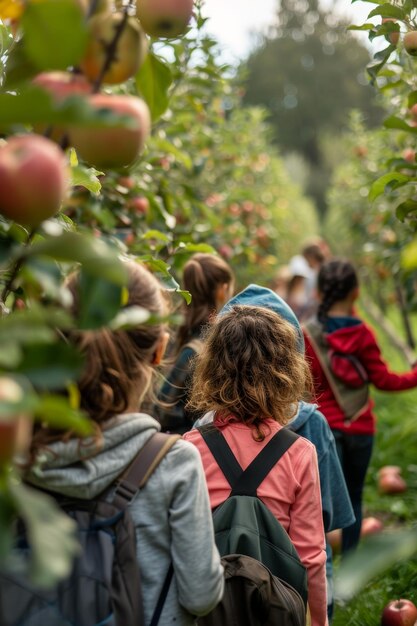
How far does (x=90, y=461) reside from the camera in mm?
1287

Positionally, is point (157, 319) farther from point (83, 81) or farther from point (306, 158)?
point (306, 158)

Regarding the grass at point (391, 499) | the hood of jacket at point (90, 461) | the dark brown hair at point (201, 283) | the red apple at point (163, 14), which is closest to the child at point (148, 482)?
the hood of jacket at point (90, 461)

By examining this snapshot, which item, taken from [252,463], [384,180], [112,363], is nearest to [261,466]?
[252,463]

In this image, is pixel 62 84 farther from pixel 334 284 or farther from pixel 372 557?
pixel 334 284

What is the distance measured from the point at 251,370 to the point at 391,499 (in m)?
3.07

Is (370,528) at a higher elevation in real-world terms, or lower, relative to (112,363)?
lower

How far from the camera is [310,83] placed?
115 ft

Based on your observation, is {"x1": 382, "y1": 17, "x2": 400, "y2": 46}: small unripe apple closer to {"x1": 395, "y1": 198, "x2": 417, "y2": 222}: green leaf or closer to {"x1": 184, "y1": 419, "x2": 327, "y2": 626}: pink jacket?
{"x1": 395, "y1": 198, "x2": 417, "y2": 222}: green leaf

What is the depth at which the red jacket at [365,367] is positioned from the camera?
3188mm

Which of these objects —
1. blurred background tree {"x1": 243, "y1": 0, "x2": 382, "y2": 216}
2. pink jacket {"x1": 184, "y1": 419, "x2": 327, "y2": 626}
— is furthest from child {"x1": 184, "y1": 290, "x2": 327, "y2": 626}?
blurred background tree {"x1": 243, "y1": 0, "x2": 382, "y2": 216}

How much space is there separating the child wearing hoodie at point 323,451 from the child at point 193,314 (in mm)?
534

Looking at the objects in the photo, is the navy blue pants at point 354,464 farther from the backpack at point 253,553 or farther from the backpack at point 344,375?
the backpack at point 253,553

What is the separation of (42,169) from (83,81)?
0.17 m

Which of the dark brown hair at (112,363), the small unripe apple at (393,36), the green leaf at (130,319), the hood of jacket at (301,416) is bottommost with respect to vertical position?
the hood of jacket at (301,416)
